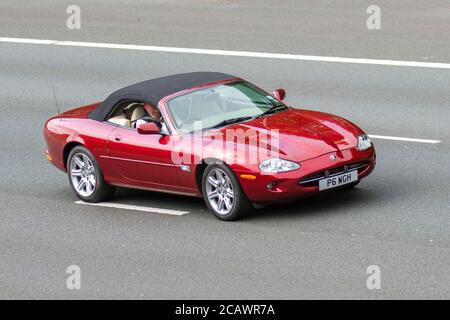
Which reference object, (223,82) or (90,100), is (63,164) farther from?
(90,100)

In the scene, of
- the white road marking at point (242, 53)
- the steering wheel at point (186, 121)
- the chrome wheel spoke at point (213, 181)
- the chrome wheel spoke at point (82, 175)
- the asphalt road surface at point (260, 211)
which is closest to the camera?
the asphalt road surface at point (260, 211)

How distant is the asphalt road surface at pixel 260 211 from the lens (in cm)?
1234

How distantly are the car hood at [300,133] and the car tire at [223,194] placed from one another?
0.40 meters

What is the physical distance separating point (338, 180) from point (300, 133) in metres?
0.71

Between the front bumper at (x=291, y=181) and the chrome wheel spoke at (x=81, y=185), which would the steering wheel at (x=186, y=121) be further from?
the chrome wheel spoke at (x=81, y=185)

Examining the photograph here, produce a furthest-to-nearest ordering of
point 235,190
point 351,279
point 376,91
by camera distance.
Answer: point 376,91, point 235,190, point 351,279

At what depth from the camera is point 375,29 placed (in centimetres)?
2450

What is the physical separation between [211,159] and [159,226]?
978 millimetres

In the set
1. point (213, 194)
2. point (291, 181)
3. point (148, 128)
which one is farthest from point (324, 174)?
point (148, 128)

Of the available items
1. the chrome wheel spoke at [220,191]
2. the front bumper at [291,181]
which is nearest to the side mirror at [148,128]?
the chrome wheel spoke at [220,191]

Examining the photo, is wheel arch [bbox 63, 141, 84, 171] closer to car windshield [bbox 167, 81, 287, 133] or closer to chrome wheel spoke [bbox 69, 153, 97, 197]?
chrome wheel spoke [bbox 69, 153, 97, 197]

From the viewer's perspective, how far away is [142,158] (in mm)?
14938

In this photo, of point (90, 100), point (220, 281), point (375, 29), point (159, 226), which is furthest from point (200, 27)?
point (220, 281)

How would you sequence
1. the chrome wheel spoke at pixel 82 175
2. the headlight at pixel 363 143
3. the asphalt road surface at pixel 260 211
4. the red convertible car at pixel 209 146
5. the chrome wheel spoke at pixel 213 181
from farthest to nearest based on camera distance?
the chrome wheel spoke at pixel 82 175 < the headlight at pixel 363 143 < the chrome wheel spoke at pixel 213 181 < the red convertible car at pixel 209 146 < the asphalt road surface at pixel 260 211
